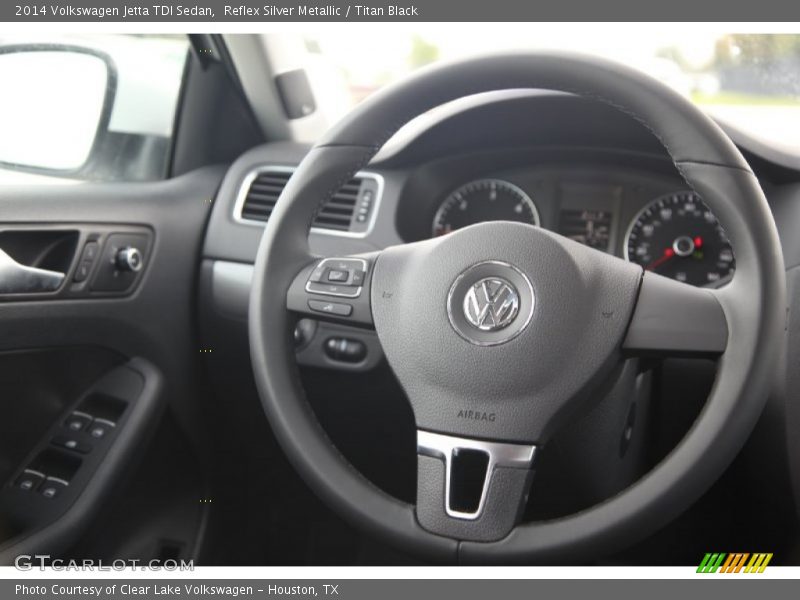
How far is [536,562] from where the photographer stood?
0.95 meters

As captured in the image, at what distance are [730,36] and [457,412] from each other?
813 millimetres

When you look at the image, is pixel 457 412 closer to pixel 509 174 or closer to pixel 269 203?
pixel 509 174

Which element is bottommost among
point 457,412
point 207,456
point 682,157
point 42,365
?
point 207,456

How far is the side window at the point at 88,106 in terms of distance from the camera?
5.33 ft

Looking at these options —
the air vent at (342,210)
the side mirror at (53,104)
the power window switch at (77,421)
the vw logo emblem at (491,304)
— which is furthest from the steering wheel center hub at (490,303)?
the side mirror at (53,104)

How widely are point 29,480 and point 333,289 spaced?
0.73m

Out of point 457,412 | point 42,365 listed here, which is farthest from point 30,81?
point 457,412

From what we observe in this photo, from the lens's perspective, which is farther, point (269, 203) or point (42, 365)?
point (269, 203)

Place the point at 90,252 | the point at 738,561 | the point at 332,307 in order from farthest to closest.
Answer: the point at 90,252 → the point at 738,561 → the point at 332,307

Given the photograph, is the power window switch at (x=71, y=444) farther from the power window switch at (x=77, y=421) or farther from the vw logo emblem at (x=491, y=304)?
the vw logo emblem at (x=491, y=304)

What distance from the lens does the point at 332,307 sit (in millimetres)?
1106

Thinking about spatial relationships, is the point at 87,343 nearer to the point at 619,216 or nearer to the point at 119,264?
the point at 119,264

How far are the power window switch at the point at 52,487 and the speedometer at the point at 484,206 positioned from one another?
77 centimetres

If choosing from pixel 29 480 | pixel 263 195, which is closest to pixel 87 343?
pixel 29 480
